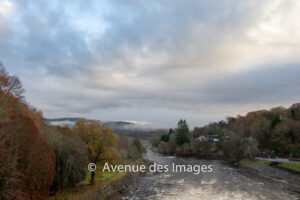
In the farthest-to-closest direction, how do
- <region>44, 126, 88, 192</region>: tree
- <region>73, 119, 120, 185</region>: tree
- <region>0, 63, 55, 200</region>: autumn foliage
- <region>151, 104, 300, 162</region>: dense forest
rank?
<region>151, 104, 300, 162</region>: dense forest < <region>73, 119, 120, 185</region>: tree < <region>44, 126, 88, 192</region>: tree < <region>0, 63, 55, 200</region>: autumn foliage

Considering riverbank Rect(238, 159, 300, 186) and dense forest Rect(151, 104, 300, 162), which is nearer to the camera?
riverbank Rect(238, 159, 300, 186)

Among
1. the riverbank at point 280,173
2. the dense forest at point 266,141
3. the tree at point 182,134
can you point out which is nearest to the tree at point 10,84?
the riverbank at point 280,173

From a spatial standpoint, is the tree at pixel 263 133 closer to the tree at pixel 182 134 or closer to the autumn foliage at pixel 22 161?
the tree at pixel 182 134

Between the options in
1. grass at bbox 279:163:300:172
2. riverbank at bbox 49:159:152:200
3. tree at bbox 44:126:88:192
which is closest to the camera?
riverbank at bbox 49:159:152:200

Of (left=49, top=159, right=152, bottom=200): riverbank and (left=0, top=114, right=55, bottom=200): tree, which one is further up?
(left=0, top=114, right=55, bottom=200): tree

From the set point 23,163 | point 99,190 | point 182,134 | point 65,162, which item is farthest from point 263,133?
point 23,163

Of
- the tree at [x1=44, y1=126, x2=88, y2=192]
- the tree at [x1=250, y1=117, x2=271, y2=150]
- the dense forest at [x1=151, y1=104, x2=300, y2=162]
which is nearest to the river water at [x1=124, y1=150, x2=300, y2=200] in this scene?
the tree at [x1=44, y1=126, x2=88, y2=192]

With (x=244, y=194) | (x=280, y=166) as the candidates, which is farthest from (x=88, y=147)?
(x=280, y=166)

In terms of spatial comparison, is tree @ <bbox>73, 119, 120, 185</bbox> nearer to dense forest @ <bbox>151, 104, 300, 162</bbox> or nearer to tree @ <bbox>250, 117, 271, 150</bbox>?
dense forest @ <bbox>151, 104, 300, 162</bbox>

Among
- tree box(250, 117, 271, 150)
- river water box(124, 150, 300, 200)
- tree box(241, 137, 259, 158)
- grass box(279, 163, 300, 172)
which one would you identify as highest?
tree box(250, 117, 271, 150)

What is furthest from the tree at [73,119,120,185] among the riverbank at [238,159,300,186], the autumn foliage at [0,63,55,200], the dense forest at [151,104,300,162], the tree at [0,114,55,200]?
the dense forest at [151,104,300,162]

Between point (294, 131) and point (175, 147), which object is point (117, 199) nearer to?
point (294, 131)

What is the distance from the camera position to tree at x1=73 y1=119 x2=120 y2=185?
108 ft

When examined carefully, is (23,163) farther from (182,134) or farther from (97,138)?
(182,134)
